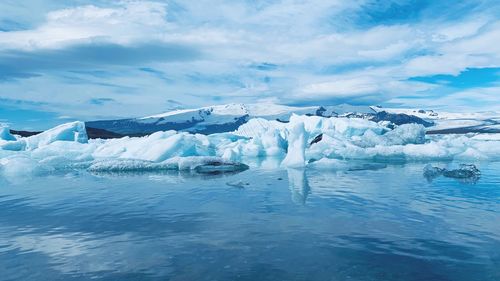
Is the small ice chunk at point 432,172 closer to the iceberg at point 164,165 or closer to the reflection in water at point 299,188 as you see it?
the reflection in water at point 299,188

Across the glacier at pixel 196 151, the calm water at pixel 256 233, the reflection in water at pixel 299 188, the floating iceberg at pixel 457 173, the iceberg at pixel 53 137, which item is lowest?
the calm water at pixel 256 233

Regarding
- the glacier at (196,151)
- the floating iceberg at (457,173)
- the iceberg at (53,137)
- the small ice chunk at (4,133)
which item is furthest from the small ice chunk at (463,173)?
the small ice chunk at (4,133)

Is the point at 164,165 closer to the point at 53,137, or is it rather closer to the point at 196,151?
the point at 196,151

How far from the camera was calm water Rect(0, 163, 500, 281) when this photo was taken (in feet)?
19.6

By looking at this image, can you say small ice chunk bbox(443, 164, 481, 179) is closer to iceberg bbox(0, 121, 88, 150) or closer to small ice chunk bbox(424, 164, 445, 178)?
small ice chunk bbox(424, 164, 445, 178)

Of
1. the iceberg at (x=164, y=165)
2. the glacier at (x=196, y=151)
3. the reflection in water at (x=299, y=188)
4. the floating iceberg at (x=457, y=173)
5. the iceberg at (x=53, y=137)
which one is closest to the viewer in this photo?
the reflection in water at (x=299, y=188)

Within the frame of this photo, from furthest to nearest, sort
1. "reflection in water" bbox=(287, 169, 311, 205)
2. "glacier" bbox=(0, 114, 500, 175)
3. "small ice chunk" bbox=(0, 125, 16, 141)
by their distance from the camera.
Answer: "small ice chunk" bbox=(0, 125, 16, 141) < "glacier" bbox=(0, 114, 500, 175) < "reflection in water" bbox=(287, 169, 311, 205)

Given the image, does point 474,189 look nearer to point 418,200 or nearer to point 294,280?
point 418,200

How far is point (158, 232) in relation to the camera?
8.24m

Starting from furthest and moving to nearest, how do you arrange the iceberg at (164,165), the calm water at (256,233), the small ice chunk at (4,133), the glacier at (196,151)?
the small ice chunk at (4,133) < the glacier at (196,151) < the iceberg at (164,165) < the calm water at (256,233)

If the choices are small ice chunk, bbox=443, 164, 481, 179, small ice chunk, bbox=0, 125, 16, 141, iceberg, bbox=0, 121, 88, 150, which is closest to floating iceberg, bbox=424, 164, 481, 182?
small ice chunk, bbox=443, 164, 481, 179

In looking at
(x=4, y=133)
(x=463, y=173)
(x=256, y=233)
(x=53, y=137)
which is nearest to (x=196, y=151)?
(x=53, y=137)

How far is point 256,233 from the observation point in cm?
801

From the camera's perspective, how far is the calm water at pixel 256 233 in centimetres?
596
